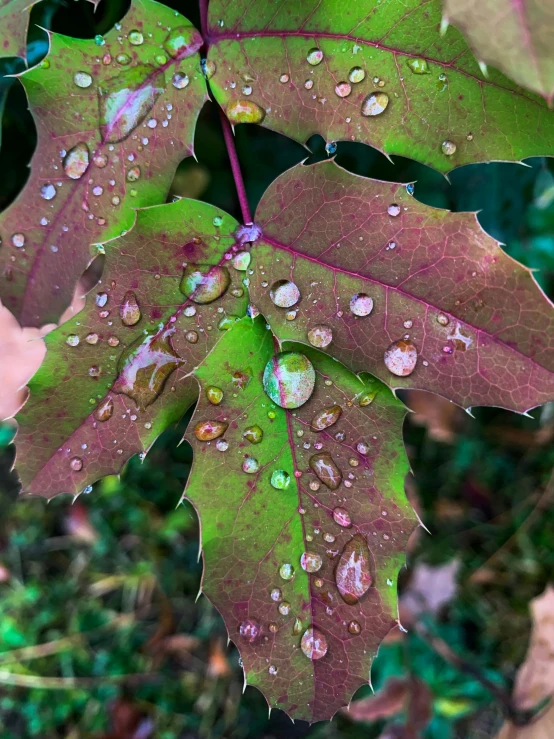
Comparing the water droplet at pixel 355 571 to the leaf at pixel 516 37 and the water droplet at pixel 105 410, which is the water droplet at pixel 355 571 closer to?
the water droplet at pixel 105 410

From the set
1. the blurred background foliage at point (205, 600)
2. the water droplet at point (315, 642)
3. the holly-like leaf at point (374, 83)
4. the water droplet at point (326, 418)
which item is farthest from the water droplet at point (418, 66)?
the blurred background foliage at point (205, 600)

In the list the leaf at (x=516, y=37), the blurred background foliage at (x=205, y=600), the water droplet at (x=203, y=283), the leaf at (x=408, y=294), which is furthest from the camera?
the blurred background foliage at (x=205, y=600)

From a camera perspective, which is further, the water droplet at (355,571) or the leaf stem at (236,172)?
the leaf stem at (236,172)

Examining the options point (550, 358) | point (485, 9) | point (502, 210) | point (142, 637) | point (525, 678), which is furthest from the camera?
point (142, 637)

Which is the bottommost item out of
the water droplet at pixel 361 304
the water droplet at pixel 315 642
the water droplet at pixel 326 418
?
the water droplet at pixel 315 642

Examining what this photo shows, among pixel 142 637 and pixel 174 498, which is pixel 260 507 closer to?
pixel 174 498

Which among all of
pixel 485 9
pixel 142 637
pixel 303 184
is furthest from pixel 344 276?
pixel 142 637

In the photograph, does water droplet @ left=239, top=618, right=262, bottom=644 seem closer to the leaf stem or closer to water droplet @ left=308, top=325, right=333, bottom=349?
water droplet @ left=308, top=325, right=333, bottom=349
